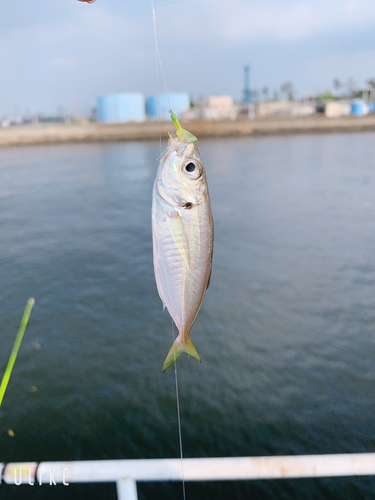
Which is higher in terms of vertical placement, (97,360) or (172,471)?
(172,471)

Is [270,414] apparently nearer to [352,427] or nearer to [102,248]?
[352,427]

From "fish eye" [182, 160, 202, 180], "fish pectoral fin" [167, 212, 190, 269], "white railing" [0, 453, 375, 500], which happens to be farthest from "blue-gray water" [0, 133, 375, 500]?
"fish eye" [182, 160, 202, 180]

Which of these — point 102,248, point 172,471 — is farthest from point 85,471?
point 102,248

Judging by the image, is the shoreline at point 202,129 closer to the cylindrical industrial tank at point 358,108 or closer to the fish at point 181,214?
the cylindrical industrial tank at point 358,108

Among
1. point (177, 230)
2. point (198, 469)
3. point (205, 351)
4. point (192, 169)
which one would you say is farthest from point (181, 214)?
point (205, 351)

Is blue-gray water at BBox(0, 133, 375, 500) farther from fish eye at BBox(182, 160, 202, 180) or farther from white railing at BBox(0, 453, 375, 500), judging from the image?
fish eye at BBox(182, 160, 202, 180)

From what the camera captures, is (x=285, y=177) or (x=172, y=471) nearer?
(x=172, y=471)

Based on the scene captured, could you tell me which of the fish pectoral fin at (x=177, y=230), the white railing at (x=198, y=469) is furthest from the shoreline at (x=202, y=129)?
the white railing at (x=198, y=469)

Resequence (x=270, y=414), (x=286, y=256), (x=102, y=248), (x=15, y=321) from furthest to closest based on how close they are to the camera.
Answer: (x=102, y=248)
(x=286, y=256)
(x=15, y=321)
(x=270, y=414)

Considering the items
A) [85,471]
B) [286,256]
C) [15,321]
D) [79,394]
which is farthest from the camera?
[286,256]
